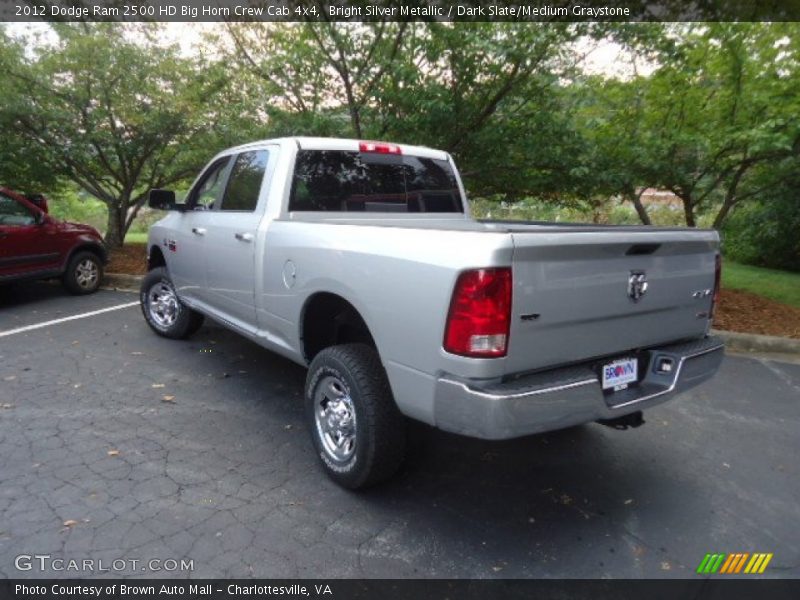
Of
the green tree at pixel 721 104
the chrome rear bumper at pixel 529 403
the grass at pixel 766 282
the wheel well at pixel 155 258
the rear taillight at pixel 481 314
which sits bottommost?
the grass at pixel 766 282

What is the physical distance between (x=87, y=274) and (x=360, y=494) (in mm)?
6846

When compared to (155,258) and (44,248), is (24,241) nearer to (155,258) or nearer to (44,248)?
(44,248)

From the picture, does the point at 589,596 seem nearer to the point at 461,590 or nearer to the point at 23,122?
the point at 461,590

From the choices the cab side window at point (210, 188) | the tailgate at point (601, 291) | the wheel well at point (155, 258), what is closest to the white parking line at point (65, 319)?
the wheel well at point (155, 258)

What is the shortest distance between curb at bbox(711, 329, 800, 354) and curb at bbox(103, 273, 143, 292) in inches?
331

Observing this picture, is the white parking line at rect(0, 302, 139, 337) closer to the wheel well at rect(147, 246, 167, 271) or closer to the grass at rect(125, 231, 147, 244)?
the wheel well at rect(147, 246, 167, 271)

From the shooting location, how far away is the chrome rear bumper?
6.89 ft

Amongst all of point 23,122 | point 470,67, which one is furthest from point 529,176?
point 23,122

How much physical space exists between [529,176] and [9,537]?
7.78 meters

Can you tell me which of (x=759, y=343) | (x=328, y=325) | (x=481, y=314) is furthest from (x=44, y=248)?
(x=759, y=343)

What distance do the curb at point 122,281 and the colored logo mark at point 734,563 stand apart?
8263 mm

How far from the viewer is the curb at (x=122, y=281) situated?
27.1ft

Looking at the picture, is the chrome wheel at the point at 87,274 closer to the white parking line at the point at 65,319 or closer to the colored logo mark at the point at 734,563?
the white parking line at the point at 65,319

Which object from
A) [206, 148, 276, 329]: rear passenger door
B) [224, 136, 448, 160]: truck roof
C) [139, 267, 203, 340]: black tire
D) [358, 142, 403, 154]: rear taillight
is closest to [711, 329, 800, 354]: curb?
[224, 136, 448, 160]: truck roof
